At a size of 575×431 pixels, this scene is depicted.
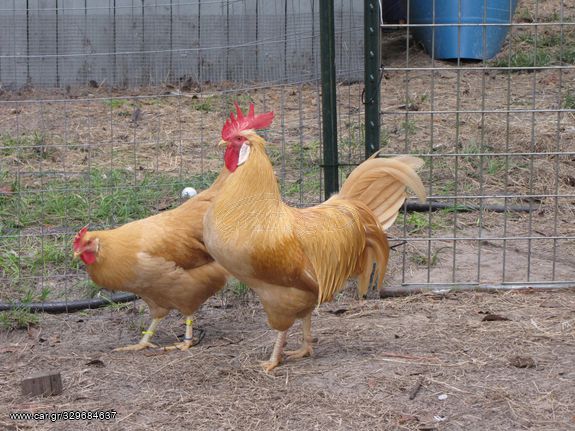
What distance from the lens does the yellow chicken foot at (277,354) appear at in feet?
14.6

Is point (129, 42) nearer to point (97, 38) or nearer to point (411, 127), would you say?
point (97, 38)

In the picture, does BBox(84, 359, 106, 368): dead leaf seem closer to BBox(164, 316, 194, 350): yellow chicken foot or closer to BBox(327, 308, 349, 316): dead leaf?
BBox(164, 316, 194, 350): yellow chicken foot

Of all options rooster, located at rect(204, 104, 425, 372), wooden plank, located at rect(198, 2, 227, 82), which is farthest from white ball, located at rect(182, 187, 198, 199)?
wooden plank, located at rect(198, 2, 227, 82)

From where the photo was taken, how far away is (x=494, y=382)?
413cm

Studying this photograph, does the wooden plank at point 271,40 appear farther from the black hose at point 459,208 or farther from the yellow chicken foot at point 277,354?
the yellow chicken foot at point 277,354

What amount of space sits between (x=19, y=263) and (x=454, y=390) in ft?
10.7

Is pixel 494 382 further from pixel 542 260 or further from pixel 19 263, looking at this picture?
pixel 19 263

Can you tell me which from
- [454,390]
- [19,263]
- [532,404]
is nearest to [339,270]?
[454,390]

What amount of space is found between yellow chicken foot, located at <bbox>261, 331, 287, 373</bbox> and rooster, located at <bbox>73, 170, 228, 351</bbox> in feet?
1.84

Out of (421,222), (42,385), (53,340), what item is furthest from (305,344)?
(421,222)

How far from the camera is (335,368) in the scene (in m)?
4.38

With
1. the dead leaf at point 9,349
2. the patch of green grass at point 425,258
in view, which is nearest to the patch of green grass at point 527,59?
the patch of green grass at point 425,258

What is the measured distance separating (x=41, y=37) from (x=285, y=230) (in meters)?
7.00

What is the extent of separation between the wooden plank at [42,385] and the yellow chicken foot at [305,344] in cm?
126
